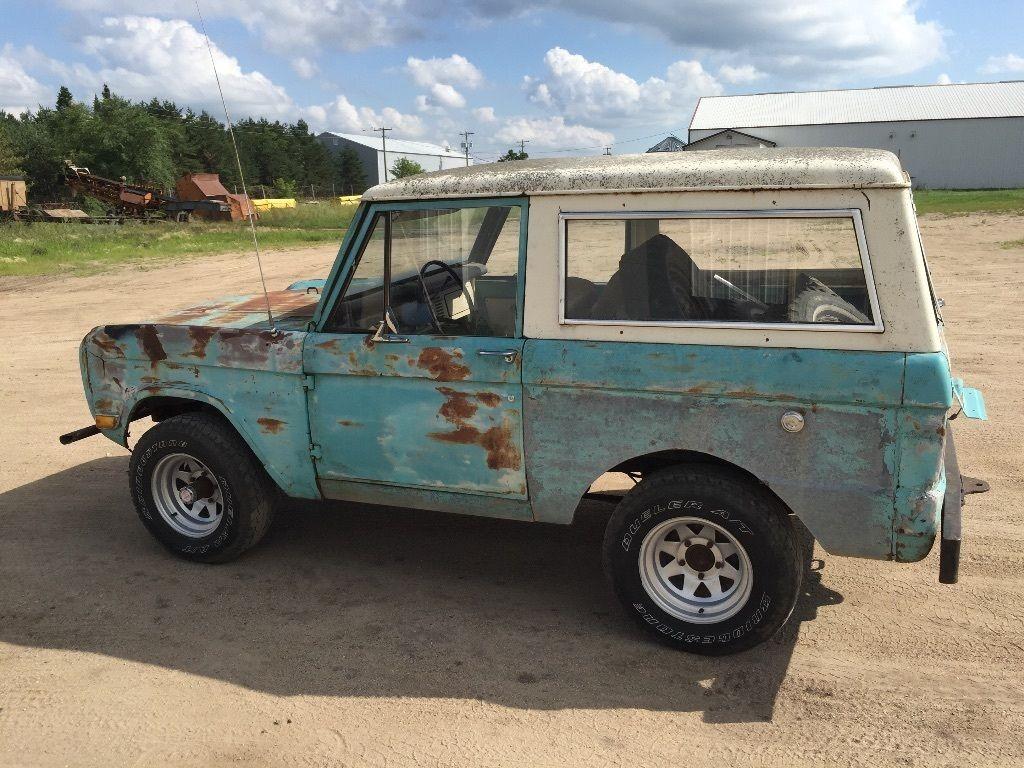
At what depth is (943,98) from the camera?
5756 cm

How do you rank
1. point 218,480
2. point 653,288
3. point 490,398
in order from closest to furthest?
1. point 653,288
2. point 490,398
3. point 218,480

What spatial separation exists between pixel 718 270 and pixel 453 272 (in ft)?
3.93

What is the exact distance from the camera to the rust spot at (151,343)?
4.34m

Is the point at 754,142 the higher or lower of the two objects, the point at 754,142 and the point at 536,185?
the higher

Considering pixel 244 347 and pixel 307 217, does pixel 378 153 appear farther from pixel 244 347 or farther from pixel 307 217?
pixel 244 347

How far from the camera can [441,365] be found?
373 centimetres

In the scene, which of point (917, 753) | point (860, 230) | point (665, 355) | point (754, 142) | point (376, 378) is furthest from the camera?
point (754, 142)

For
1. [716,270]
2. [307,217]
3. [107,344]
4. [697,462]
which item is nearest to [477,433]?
[697,462]

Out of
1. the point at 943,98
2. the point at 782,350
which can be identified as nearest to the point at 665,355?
the point at 782,350

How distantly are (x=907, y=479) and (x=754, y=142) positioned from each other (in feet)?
190

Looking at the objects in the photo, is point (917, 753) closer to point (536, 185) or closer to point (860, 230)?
point (860, 230)

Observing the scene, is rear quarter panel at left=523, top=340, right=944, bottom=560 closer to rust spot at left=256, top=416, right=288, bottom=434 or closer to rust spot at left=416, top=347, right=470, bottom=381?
rust spot at left=416, top=347, right=470, bottom=381

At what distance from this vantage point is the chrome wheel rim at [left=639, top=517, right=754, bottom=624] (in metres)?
3.51

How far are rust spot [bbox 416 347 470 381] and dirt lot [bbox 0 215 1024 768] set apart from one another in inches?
44.8
